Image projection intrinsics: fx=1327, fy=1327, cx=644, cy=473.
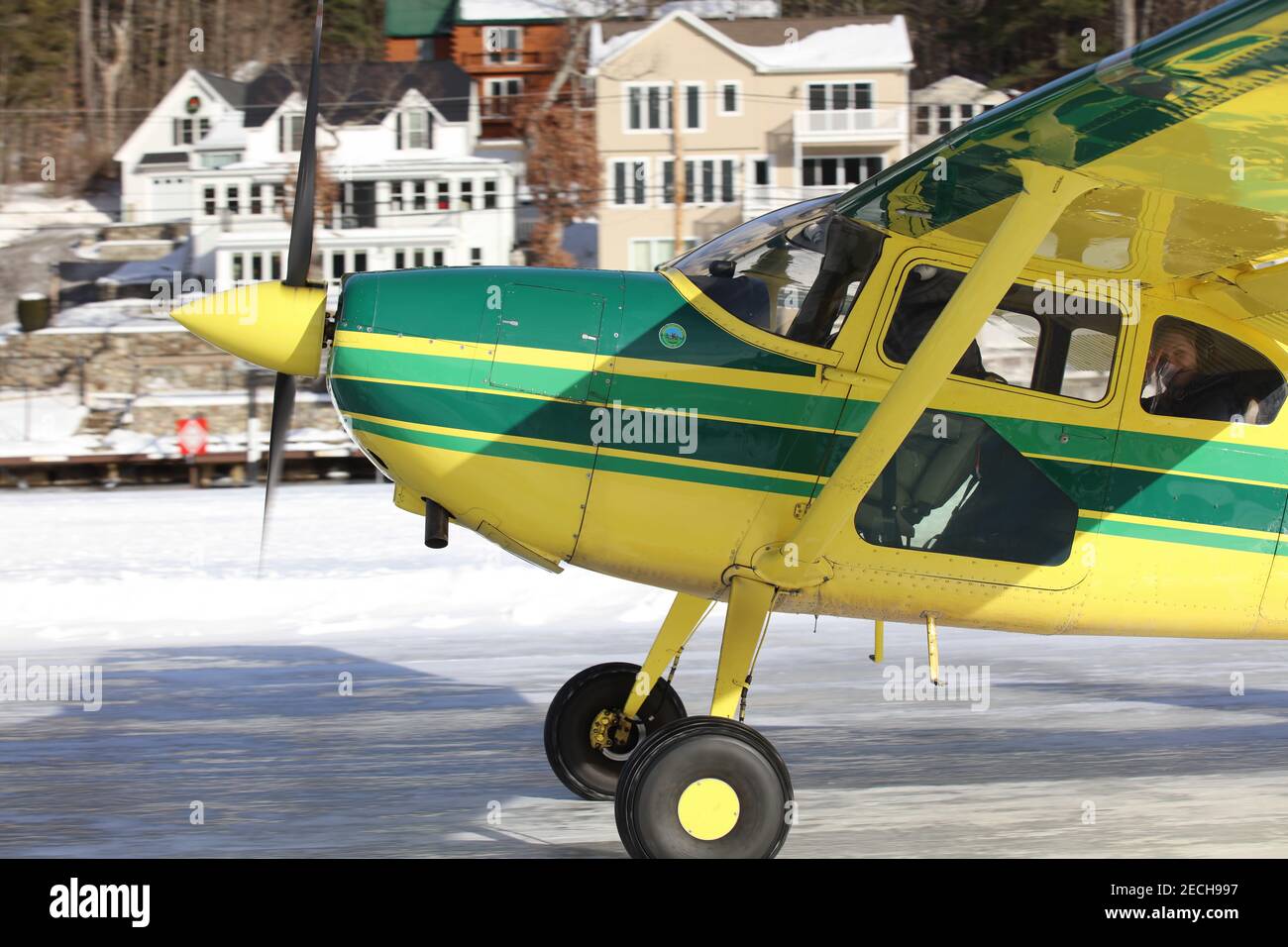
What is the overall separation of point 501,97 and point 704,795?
5357cm

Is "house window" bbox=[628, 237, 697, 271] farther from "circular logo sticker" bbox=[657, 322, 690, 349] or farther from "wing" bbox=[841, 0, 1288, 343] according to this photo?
"circular logo sticker" bbox=[657, 322, 690, 349]

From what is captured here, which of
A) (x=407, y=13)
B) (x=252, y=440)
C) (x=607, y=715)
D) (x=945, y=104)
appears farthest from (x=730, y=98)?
(x=607, y=715)

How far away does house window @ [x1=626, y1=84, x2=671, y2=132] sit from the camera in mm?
41906

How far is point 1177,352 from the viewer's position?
5551 mm

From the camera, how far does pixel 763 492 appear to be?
5.19 m

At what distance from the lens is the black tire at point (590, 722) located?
620cm

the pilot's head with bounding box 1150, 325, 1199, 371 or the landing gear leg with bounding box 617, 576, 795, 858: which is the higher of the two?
the pilot's head with bounding box 1150, 325, 1199, 371

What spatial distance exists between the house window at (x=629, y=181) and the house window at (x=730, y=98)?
11.2 feet

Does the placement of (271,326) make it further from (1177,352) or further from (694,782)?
(1177,352)

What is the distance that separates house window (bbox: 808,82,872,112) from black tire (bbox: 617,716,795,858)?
4081cm

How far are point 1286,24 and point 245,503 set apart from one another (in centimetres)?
1764

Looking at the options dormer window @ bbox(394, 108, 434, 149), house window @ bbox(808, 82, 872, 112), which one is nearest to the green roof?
dormer window @ bbox(394, 108, 434, 149)
